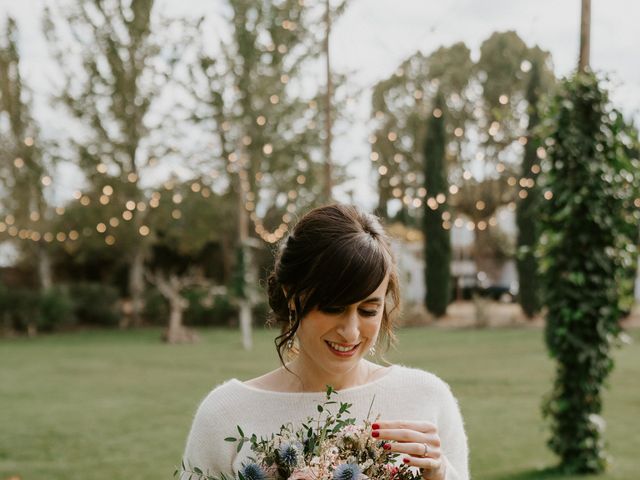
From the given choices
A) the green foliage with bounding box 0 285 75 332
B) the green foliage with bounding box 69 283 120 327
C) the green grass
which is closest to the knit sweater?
the green grass

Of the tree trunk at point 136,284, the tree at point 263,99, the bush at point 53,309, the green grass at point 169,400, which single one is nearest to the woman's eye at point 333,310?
the green grass at point 169,400

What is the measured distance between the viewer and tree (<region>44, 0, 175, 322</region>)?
23750mm

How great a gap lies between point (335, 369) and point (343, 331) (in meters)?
0.12

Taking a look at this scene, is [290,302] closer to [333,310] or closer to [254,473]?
[333,310]

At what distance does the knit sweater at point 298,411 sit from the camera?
1922 mm

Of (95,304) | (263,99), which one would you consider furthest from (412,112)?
(95,304)

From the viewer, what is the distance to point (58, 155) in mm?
24125

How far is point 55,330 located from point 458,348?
13200 millimetres

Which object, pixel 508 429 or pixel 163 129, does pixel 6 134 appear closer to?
Result: pixel 163 129

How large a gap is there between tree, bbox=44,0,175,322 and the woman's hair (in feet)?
74.4

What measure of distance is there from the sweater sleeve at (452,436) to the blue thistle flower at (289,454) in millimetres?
605

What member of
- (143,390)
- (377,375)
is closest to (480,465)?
(377,375)

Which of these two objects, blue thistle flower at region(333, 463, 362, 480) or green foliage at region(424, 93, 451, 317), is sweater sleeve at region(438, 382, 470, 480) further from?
green foliage at region(424, 93, 451, 317)

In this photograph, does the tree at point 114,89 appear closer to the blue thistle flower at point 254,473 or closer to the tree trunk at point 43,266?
the tree trunk at point 43,266
